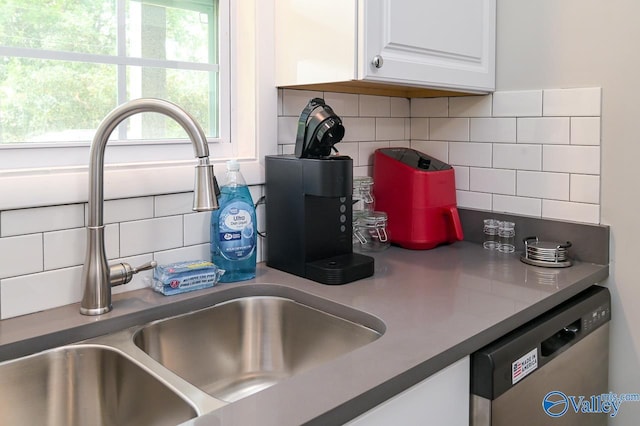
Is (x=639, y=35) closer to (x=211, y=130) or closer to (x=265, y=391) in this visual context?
(x=211, y=130)

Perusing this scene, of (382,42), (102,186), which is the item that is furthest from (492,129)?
(102,186)

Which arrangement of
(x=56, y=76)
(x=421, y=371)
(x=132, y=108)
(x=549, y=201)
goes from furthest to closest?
(x=549, y=201)
(x=56, y=76)
(x=132, y=108)
(x=421, y=371)

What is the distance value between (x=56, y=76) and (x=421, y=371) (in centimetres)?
99

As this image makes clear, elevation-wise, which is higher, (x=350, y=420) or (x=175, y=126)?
(x=175, y=126)

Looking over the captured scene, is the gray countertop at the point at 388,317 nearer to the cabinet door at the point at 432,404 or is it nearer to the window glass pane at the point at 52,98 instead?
the cabinet door at the point at 432,404

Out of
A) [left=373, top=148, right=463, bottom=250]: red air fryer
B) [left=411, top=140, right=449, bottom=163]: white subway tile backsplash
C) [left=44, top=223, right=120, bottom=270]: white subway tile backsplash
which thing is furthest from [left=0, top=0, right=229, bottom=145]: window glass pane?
[left=411, top=140, right=449, bottom=163]: white subway tile backsplash

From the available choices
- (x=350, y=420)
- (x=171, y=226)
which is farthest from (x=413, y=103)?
(x=350, y=420)

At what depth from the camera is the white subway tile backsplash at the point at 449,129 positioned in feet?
5.94

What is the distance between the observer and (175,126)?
142 centimetres

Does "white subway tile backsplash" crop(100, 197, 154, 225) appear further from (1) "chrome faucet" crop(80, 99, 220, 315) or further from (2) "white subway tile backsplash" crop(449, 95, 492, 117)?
(2) "white subway tile backsplash" crop(449, 95, 492, 117)

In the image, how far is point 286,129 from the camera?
157 centimetres

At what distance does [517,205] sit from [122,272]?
46.3 inches

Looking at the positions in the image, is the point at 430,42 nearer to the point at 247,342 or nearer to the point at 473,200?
the point at 473,200

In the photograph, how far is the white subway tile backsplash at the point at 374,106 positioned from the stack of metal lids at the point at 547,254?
2.15 feet
